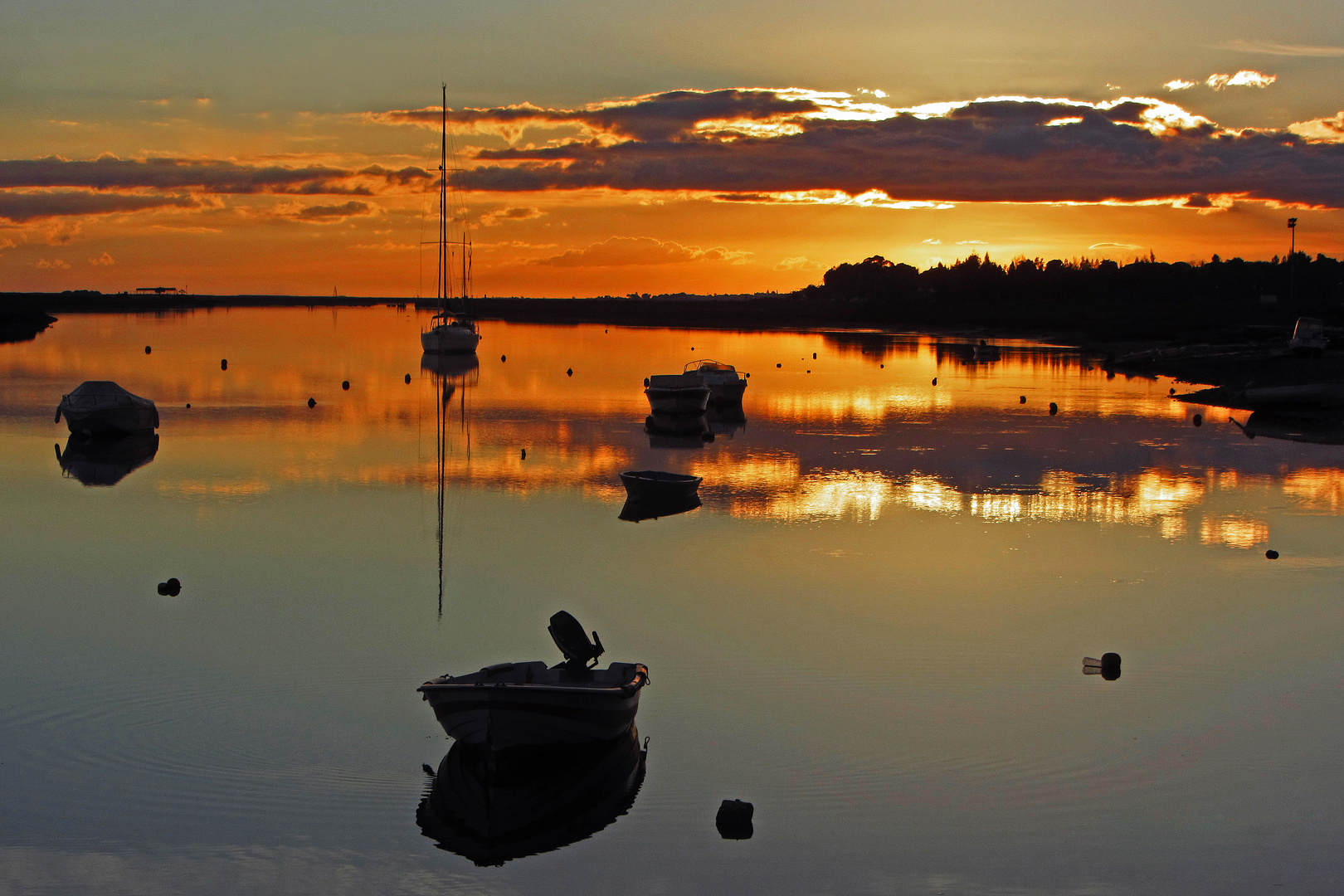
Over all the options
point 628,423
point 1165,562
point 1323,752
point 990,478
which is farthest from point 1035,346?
point 1323,752

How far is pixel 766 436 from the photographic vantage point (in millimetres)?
40438

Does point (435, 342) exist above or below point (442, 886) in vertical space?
above

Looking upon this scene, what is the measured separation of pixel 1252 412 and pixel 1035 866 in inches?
1661

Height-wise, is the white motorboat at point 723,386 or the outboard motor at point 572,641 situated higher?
the white motorboat at point 723,386

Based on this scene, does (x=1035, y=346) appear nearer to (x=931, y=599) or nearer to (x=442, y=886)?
(x=931, y=599)

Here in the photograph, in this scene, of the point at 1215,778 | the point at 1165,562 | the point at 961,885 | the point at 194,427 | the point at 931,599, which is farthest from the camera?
the point at 194,427

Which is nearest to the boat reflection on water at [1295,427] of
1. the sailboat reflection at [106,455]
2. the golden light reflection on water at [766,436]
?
the golden light reflection on water at [766,436]

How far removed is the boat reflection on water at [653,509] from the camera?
25.5 m

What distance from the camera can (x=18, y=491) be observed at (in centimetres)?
2859

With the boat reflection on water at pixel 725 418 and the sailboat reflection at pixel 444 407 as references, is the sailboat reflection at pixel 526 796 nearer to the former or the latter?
the sailboat reflection at pixel 444 407

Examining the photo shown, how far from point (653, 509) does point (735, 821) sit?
15497 millimetres

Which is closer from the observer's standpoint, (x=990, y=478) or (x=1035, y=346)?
(x=990, y=478)

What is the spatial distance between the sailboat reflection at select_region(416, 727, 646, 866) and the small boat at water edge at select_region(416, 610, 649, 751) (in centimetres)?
18

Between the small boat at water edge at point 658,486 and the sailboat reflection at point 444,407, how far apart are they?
12.2 ft
